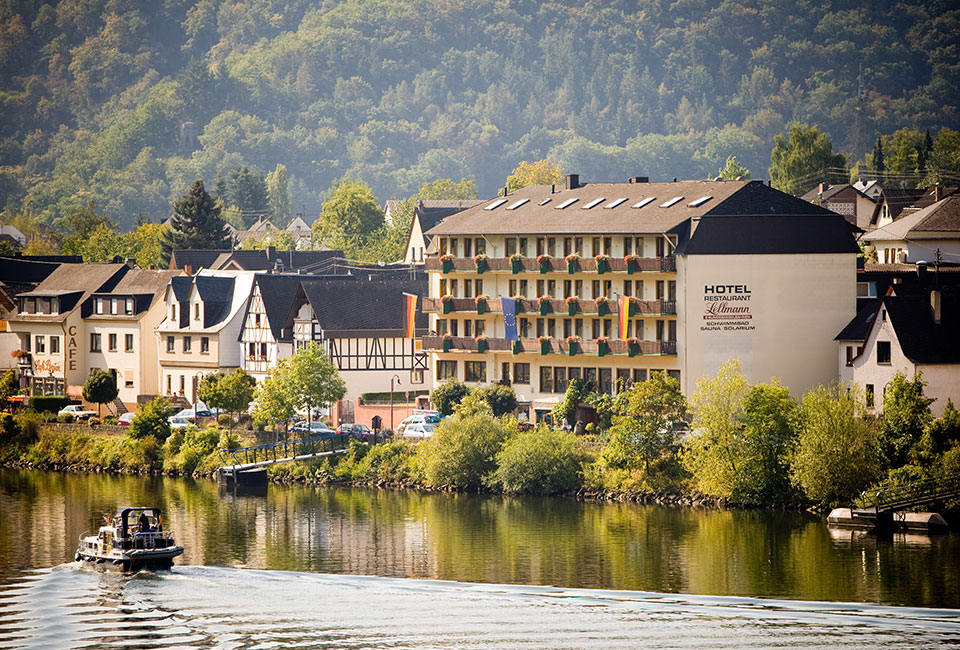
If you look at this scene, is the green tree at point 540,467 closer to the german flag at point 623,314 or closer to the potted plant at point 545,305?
the german flag at point 623,314

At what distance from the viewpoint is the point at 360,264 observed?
176250 millimetres

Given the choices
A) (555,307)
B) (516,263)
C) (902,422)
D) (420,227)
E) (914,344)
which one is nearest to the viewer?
(902,422)

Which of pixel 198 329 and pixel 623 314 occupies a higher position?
pixel 198 329

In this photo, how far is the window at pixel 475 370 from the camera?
380ft

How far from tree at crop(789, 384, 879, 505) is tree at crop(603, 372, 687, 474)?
9.38 meters

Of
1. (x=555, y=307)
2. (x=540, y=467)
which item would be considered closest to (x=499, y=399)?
(x=555, y=307)

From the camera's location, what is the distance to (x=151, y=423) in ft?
372

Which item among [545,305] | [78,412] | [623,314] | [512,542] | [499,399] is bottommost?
[512,542]

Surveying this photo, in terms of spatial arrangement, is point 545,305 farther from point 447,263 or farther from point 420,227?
point 420,227

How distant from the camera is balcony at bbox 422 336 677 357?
350ft

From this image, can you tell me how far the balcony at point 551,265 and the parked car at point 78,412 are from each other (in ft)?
86.3

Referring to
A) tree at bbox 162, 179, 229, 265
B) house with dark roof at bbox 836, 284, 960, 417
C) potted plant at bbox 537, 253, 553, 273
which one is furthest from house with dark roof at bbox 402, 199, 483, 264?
house with dark roof at bbox 836, 284, 960, 417

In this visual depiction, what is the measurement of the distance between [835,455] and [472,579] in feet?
77.5

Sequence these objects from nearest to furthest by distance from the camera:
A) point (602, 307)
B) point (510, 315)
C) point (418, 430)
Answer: point (418, 430) < point (602, 307) < point (510, 315)
